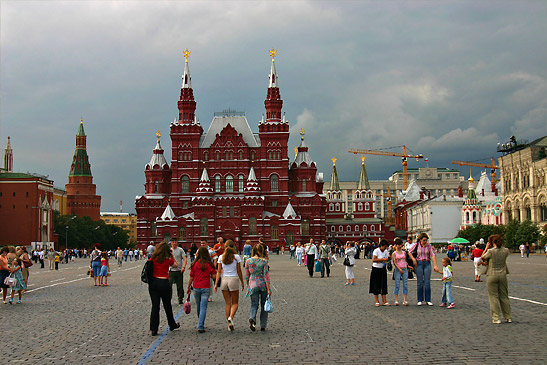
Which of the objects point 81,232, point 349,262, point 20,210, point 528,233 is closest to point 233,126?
point 81,232

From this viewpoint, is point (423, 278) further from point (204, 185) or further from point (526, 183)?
point (204, 185)

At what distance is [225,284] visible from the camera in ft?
42.7

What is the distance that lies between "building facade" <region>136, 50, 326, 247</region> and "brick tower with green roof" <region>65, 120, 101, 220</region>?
169 feet

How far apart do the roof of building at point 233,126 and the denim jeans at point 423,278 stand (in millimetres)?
85459

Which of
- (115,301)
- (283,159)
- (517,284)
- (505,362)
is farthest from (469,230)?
(505,362)

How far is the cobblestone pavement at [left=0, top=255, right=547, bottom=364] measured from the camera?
10.0 metres

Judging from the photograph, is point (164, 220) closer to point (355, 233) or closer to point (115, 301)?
point (355, 233)

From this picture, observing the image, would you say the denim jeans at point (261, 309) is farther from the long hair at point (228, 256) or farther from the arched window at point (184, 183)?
the arched window at point (184, 183)

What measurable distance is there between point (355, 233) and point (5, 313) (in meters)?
102

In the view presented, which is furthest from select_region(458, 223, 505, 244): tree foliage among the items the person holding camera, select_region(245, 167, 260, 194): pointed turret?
the person holding camera

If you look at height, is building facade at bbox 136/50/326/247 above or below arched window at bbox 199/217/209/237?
above

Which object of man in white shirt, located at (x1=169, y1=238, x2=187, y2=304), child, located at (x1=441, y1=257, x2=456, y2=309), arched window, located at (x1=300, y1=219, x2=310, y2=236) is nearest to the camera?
child, located at (x1=441, y1=257, x2=456, y2=309)

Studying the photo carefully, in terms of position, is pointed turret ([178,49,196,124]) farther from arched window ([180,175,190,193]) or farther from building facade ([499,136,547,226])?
building facade ([499,136,547,226])

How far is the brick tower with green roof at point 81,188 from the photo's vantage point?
14825cm
